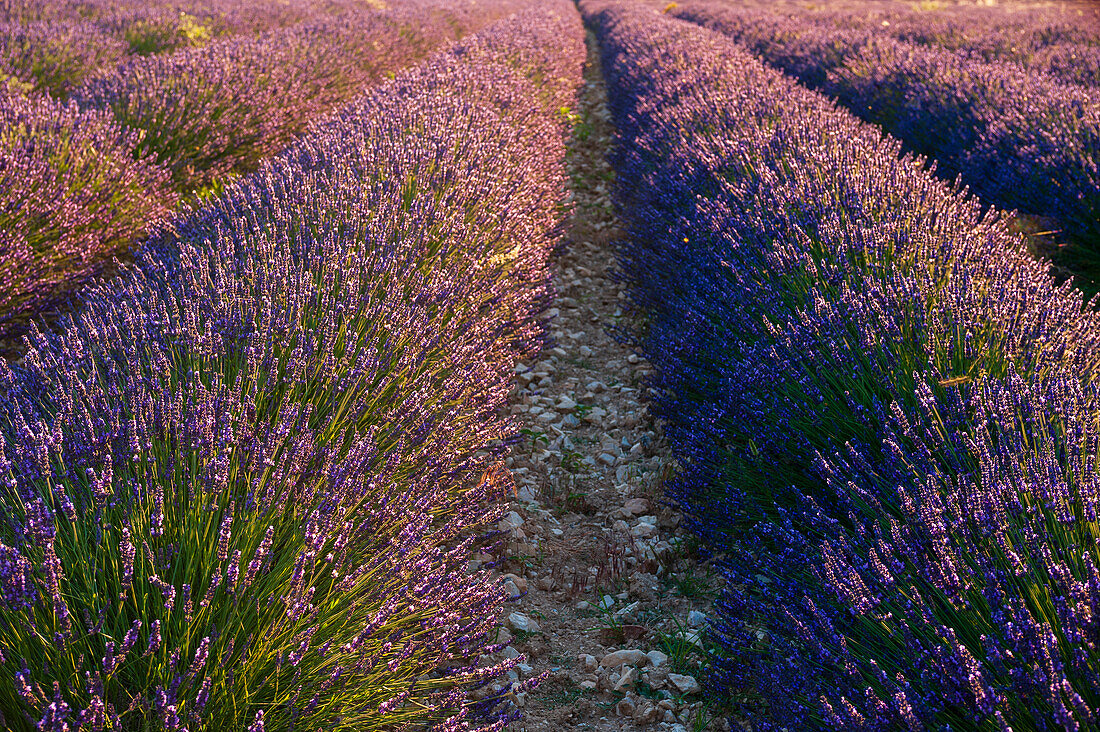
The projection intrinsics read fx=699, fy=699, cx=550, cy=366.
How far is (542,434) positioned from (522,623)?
4.01 feet

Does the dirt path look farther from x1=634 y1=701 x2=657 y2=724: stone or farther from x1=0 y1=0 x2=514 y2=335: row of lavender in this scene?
x1=0 y1=0 x2=514 y2=335: row of lavender

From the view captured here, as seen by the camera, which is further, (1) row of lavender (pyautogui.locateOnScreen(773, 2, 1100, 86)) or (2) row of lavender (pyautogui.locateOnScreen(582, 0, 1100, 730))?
(1) row of lavender (pyautogui.locateOnScreen(773, 2, 1100, 86))

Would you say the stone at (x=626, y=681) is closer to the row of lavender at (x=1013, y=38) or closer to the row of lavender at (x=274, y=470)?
the row of lavender at (x=274, y=470)

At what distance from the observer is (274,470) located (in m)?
1.80

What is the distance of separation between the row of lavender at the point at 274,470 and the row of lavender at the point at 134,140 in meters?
1.09

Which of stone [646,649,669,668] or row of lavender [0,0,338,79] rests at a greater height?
row of lavender [0,0,338,79]

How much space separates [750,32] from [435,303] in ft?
35.8

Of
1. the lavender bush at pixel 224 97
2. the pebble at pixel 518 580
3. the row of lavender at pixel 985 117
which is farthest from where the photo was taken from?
the lavender bush at pixel 224 97

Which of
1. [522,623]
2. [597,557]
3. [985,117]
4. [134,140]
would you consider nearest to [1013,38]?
[985,117]

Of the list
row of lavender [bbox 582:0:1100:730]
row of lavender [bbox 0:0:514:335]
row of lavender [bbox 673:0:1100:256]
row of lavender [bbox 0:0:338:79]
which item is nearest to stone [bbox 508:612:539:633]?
row of lavender [bbox 582:0:1100:730]

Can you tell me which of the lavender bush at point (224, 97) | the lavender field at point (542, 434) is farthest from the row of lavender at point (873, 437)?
the lavender bush at point (224, 97)

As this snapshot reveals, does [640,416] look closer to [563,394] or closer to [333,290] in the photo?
[563,394]

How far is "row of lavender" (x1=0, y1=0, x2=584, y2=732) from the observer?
1.38 metres

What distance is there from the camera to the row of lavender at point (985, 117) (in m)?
4.48
